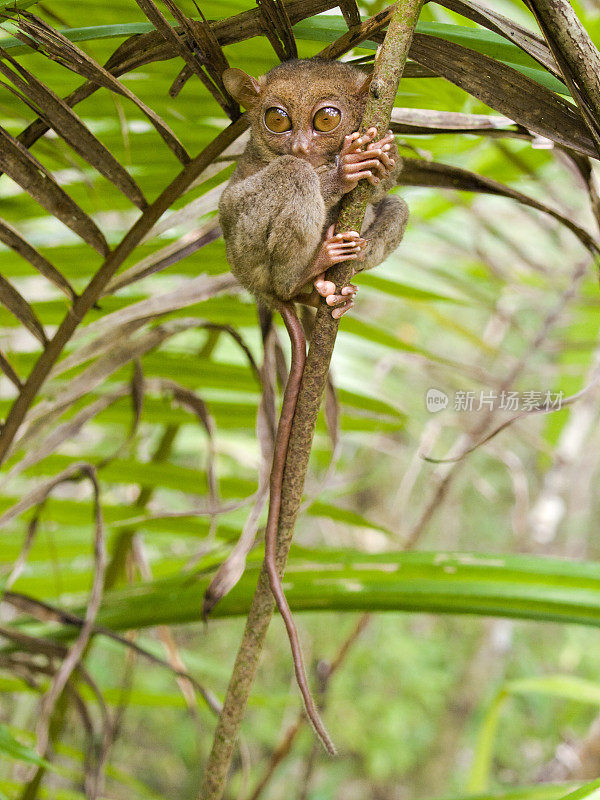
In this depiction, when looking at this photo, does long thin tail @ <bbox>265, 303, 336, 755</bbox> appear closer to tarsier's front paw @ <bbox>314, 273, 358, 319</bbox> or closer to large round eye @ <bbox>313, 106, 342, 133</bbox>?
tarsier's front paw @ <bbox>314, 273, 358, 319</bbox>

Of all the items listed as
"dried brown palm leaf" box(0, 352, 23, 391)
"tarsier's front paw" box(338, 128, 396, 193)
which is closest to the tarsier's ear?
"tarsier's front paw" box(338, 128, 396, 193)

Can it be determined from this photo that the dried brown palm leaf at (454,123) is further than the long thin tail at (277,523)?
Yes

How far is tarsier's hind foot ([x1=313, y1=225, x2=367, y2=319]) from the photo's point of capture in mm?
900

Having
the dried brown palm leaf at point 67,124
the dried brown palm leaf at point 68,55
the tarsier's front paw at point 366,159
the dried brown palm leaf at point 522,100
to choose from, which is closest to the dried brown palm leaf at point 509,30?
the dried brown palm leaf at point 522,100

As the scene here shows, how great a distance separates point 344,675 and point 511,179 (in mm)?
5546

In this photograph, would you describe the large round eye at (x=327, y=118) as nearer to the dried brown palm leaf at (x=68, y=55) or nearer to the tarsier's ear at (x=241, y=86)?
the tarsier's ear at (x=241, y=86)

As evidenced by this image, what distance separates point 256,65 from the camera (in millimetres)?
1476

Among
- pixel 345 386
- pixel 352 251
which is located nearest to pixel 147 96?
pixel 352 251

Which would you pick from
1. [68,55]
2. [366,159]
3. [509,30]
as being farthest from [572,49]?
[68,55]

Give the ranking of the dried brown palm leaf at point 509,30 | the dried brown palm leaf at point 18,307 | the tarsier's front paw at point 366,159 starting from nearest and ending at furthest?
the dried brown palm leaf at point 509,30 → the tarsier's front paw at point 366,159 → the dried brown palm leaf at point 18,307

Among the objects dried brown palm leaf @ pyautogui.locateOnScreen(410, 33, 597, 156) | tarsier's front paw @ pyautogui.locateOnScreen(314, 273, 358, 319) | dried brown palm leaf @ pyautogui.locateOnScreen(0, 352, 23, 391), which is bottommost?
tarsier's front paw @ pyautogui.locateOnScreen(314, 273, 358, 319)

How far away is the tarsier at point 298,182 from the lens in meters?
1.13

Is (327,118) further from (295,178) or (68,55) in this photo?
(68,55)

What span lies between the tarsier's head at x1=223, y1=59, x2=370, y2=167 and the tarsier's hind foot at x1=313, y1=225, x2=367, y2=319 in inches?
9.6
